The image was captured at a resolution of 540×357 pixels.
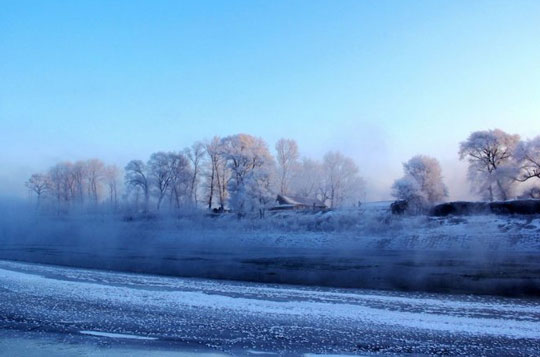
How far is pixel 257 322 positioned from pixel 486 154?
257 feet

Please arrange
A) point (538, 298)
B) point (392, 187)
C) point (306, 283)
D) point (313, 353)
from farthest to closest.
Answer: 1. point (392, 187)
2. point (306, 283)
3. point (538, 298)
4. point (313, 353)

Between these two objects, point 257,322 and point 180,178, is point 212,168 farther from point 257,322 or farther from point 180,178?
point 257,322

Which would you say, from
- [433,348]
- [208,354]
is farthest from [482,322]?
[208,354]

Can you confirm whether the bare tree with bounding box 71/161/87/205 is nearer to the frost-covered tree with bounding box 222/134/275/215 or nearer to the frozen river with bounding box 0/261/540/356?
the frost-covered tree with bounding box 222/134/275/215

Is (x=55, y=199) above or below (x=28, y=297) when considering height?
above

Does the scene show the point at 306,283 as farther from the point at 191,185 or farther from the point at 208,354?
the point at 191,185

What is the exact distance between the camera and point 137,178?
89312 millimetres

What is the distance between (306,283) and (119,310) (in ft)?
25.8

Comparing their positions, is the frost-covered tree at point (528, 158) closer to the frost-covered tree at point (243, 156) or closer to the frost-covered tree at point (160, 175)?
the frost-covered tree at point (243, 156)

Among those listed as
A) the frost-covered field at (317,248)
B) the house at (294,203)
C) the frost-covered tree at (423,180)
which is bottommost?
the frost-covered field at (317,248)

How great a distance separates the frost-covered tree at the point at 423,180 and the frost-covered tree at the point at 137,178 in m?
44.6

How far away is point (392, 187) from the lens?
79312 millimetres

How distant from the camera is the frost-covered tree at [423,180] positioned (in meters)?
76.8

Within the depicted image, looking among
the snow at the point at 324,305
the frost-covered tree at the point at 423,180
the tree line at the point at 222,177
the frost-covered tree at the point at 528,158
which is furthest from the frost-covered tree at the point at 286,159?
the snow at the point at 324,305
